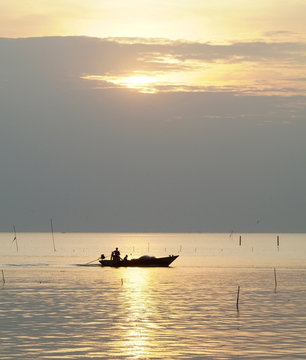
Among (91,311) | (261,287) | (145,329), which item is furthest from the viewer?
(261,287)

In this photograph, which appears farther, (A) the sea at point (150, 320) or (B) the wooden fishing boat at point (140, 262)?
(B) the wooden fishing boat at point (140, 262)

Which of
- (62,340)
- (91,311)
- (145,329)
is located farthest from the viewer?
(91,311)

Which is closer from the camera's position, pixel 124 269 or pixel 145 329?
pixel 145 329

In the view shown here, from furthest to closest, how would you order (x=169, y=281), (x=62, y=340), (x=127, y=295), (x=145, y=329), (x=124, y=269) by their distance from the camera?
1. (x=124, y=269)
2. (x=169, y=281)
3. (x=127, y=295)
4. (x=145, y=329)
5. (x=62, y=340)

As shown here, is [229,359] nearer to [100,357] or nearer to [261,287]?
[100,357]

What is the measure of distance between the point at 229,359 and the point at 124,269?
7185cm

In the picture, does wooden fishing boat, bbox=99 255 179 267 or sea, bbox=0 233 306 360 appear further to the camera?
wooden fishing boat, bbox=99 255 179 267

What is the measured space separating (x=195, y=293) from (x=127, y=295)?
5751 millimetres

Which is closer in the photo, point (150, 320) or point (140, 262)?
point (150, 320)

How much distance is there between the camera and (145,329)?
4247 centimetres

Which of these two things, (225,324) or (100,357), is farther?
(225,324)

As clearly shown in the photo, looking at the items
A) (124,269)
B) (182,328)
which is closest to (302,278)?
(124,269)

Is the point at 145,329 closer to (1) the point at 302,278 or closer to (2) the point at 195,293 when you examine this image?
(2) the point at 195,293

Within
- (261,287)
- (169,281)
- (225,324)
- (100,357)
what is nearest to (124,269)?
(169,281)
